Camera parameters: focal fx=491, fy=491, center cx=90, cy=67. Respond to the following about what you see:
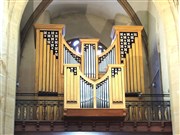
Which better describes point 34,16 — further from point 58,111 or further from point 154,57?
point 58,111

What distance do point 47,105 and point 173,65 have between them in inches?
172

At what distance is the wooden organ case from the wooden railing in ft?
2.60

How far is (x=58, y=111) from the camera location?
16.2 m

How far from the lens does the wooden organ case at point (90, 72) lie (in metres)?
15.1

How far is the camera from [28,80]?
2019 centimetres

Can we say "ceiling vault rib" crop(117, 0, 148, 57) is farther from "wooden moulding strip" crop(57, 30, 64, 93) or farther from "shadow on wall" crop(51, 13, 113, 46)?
"wooden moulding strip" crop(57, 30, 64, 93)

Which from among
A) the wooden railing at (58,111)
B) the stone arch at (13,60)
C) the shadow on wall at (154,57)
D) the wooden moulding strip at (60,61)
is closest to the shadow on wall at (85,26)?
the shadow on wall at (154,57)

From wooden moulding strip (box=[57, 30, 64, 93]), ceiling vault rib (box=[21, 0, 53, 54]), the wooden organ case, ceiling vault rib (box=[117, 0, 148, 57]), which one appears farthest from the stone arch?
ceiling vault rib (box=[21, 0, 53, 54])

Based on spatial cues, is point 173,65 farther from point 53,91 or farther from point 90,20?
point 90,20

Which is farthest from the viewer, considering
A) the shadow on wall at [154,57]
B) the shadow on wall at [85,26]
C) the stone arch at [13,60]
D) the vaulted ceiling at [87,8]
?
the shadow on wall at [85,26]

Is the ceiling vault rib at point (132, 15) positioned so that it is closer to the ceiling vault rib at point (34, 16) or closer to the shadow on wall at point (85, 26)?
the shadow on wall at point (85, 26)

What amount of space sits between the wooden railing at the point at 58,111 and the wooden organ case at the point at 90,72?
0.79m

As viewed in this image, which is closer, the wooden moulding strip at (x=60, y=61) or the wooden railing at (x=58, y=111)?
the wooden railing at (x=58, y=111)

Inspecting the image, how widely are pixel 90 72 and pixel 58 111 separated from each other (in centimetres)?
199
